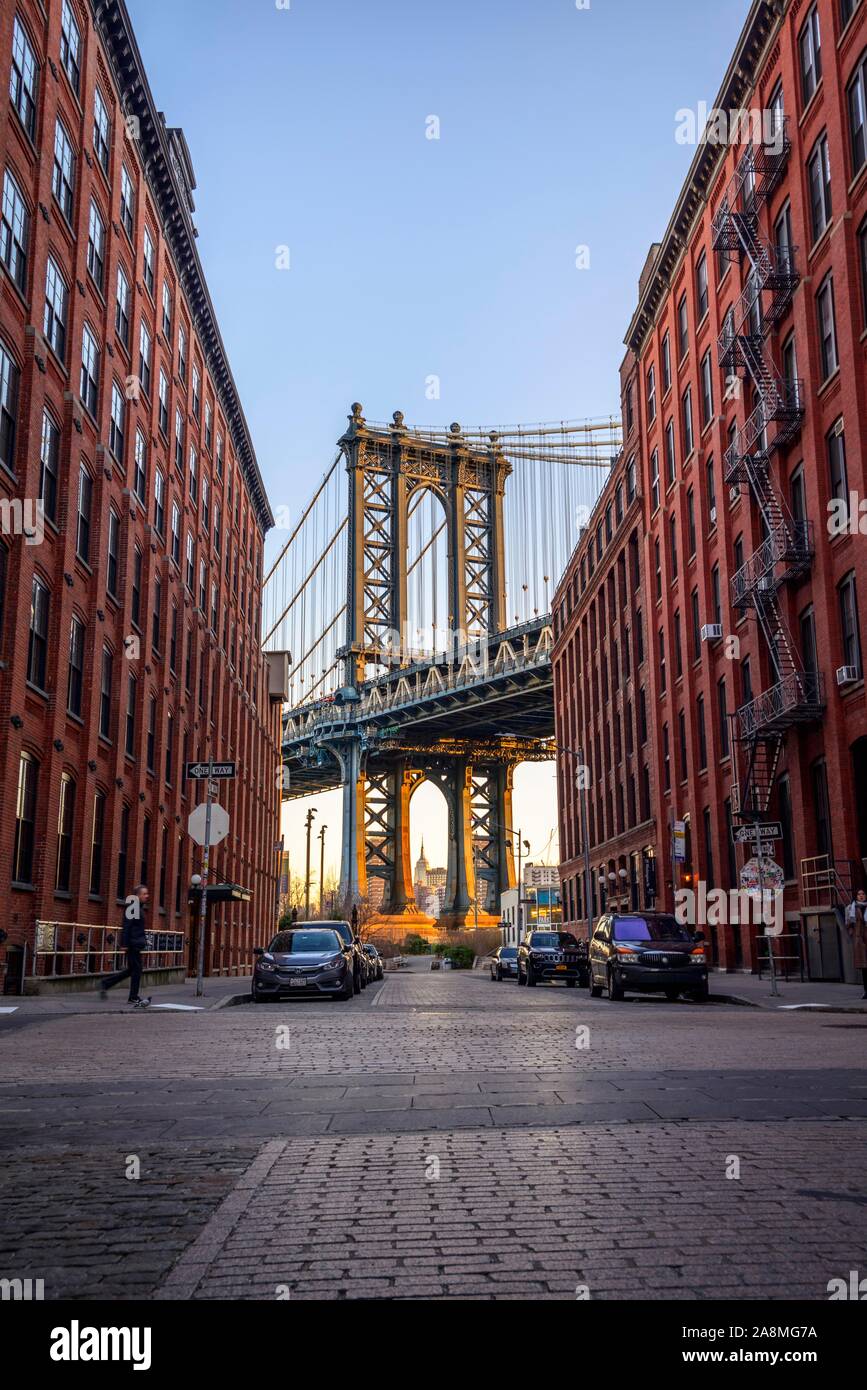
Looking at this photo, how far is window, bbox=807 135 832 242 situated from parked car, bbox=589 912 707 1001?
1746 centimetres

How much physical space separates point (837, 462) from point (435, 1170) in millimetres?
27271

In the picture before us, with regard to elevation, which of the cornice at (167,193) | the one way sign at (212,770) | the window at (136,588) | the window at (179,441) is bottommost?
the one way sign at (212,770)

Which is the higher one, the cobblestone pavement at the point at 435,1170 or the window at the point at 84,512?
the window at the point at 84,512

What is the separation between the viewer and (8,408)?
81.5ft

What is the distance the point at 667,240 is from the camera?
4734cm

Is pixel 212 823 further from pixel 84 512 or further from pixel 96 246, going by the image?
pixel 96 246

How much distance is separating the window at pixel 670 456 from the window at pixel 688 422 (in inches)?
66.1

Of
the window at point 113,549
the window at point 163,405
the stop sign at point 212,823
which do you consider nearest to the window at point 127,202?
the window at point 163,405

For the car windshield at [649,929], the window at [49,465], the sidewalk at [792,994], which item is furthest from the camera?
the window at [49,465]

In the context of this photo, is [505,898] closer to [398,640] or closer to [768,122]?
[398,640]

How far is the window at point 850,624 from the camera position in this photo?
28.9m

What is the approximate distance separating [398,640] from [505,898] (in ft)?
69.8

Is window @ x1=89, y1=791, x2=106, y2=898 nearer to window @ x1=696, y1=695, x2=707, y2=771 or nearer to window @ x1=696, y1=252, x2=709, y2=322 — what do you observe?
window @ x1=696, y1=695, x2=707, y2=771
